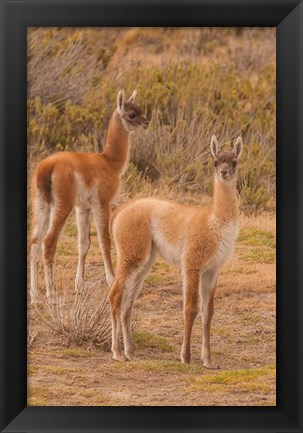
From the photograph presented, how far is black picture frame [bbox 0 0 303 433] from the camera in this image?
8727 millimetres

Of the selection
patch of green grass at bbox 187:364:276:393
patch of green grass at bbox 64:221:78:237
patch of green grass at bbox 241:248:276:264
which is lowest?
patch of green grass at bbox 187:364:276:393

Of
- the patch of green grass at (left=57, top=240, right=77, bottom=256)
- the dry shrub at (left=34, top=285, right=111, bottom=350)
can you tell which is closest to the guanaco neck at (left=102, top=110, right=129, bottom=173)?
the patch of green grass at (left=57, top=240, right=77, bottom=256)

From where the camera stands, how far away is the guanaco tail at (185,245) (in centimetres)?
906

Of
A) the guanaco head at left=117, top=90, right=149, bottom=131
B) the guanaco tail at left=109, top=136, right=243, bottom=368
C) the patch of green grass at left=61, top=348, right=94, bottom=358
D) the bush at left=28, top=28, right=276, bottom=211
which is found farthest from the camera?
the bush at left=28, top=28, right=276, bottom=211

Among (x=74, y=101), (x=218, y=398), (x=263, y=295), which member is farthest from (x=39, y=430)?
(x=74, y=101)

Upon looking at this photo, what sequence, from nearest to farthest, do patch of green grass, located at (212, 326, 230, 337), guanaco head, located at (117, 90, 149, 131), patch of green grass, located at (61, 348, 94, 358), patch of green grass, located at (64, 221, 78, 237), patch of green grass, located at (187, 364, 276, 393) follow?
patch of green grass, located at (187, 364, 276, 393)
patch of green grass, located at (61, 348, 94, 358)
patch of green grass, located at (212, 326, 230, 337)
patch of green grass, located at (64, 221, 78, 237)
guanaco head, located at (117, 90, 149, 131)

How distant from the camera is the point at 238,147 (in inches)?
358

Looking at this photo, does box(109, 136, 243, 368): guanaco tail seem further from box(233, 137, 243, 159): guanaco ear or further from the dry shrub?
the dry shrub

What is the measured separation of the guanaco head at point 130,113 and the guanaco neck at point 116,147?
7cm

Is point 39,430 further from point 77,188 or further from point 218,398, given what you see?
point 77,188

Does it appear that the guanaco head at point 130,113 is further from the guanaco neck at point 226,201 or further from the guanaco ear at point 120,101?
the guanaco neck at point 226,201

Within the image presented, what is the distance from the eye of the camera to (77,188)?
31.8ft

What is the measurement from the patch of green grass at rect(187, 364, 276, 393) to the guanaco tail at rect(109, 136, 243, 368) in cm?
14
